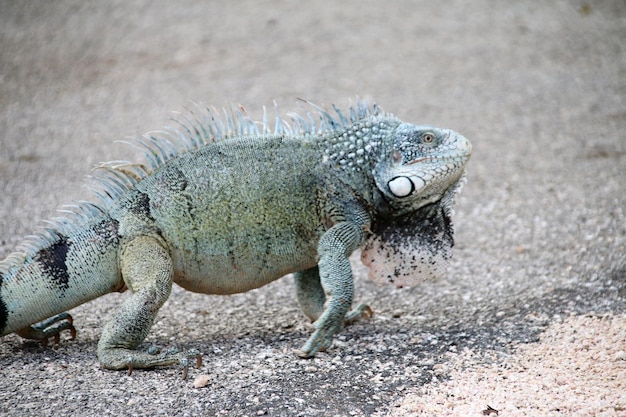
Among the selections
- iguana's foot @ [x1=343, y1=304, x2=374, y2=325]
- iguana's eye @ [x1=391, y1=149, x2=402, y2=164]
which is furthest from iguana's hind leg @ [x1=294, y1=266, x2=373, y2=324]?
iguana's eye @ [x1=391, y1=149, x2=402, y2=164]

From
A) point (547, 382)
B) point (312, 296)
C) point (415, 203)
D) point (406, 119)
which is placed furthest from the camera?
point (406, 119)

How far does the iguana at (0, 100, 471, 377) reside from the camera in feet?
17.7

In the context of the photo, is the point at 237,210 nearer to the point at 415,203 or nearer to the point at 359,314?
the point at 415,203

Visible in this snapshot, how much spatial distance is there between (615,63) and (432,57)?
355 cm

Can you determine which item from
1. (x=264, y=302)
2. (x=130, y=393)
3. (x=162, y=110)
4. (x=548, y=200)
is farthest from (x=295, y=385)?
(x=162, y=110)

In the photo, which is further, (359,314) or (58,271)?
(359,314)

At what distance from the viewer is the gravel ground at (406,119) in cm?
510

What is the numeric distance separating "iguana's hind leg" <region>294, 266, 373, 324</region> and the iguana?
1.25 ft

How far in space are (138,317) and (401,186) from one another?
2.20 m

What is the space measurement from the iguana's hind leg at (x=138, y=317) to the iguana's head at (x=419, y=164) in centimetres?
184

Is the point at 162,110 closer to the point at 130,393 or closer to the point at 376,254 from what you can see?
the point at 376,254

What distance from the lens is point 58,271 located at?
212 inches

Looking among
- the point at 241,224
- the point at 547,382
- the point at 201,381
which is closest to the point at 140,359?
the point at 201,381

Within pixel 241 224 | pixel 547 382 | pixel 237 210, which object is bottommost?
pixel 547 382
